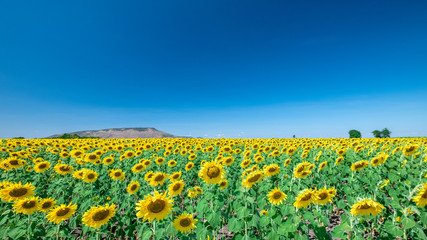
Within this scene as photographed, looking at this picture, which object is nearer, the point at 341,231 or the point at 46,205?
the point at 341,231

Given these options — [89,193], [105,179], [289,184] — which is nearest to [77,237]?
[89,193]

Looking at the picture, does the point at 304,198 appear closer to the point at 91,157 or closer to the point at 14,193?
the point at 14,193

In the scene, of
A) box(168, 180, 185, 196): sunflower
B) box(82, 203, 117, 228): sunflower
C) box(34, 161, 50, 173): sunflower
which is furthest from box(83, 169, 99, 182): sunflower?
box(168, 180, 185, 196): sunflower

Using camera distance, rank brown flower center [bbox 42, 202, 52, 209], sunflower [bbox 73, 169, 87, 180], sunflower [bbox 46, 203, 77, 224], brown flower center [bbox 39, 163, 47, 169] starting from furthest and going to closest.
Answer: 1. brown flower center [bbox 39, 163, 47, 169]
2. sunflower [bbox 73, 169, 87, 180]
3. brown flower center [bbox 42, 202, 52, 209]
4. sunflower [bbox 46, 203, 77, 224]

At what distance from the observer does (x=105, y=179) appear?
7.87m

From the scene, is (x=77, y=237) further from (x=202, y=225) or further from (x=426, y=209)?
(x=426, y=209)

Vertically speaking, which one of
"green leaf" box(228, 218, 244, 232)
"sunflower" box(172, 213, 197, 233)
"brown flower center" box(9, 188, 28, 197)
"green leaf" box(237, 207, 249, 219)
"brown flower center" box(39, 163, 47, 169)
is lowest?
"green leaf" box(228, 218, 244, 232)

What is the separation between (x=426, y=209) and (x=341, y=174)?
13.4 feet

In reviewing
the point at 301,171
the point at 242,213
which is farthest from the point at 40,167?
the point at 301,171

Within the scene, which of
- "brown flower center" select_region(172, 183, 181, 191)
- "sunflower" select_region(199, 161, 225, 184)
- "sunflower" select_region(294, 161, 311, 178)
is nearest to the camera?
"sunflower" select_region(199, 161, 225, 184)

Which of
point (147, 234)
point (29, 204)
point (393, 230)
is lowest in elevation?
point (147, 234)

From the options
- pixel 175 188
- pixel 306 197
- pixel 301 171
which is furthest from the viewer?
pixel 301 171

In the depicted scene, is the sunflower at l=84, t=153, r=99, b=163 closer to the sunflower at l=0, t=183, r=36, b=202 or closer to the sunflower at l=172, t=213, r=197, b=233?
the sunflower at l=0, t=183, r=36, b=202

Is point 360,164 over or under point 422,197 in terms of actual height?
over
